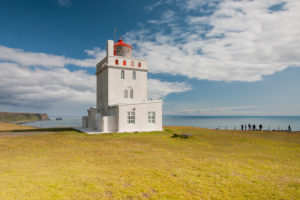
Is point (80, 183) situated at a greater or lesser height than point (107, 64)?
lesser

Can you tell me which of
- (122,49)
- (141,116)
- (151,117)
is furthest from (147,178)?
(122,49)

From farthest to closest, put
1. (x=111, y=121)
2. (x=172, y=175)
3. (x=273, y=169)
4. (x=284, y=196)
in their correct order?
(x=111, y=121), (x=273, y=169), (x=172, y=175), (x=284, y=196)

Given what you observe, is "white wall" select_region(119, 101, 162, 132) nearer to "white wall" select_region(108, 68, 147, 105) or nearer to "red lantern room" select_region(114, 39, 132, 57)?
"white wall" select_region(108, 68, 147, 105)

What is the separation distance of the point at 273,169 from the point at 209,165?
2.60m

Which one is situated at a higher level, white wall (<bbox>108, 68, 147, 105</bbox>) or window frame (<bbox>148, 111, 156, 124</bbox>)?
white wall (<bbox>108, 68, 147, 105</bbox>)

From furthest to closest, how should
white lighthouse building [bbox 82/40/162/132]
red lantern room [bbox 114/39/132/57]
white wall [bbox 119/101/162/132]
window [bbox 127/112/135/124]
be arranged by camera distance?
red lantern room [bbox 114/39/132/57] → window [bbox 127/112/135/124] → white lighthouse building [bbox 82/40/162/132] → white wall [bbox 119/101/162/132]

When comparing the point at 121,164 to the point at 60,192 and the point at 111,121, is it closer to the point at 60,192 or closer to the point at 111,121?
the point at 60,192

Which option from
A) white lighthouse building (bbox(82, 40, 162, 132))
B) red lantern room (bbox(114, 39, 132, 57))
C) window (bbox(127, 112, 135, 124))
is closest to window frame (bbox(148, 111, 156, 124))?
white lighthouse building (bbox(82, 40, 162, 132))

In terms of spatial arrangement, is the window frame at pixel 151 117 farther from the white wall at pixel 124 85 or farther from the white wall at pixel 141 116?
the white wall at pixel 124 85

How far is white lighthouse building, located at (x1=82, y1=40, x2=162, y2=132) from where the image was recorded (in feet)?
76.9

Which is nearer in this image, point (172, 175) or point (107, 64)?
point (172, 175)

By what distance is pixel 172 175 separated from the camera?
279 inches

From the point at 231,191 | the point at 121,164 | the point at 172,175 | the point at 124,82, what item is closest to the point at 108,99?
the point at 124,82

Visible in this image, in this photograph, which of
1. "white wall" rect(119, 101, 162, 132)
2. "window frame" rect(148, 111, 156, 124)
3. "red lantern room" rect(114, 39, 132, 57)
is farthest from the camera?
"red lantern room" rect(114, 39, 132, 57)
